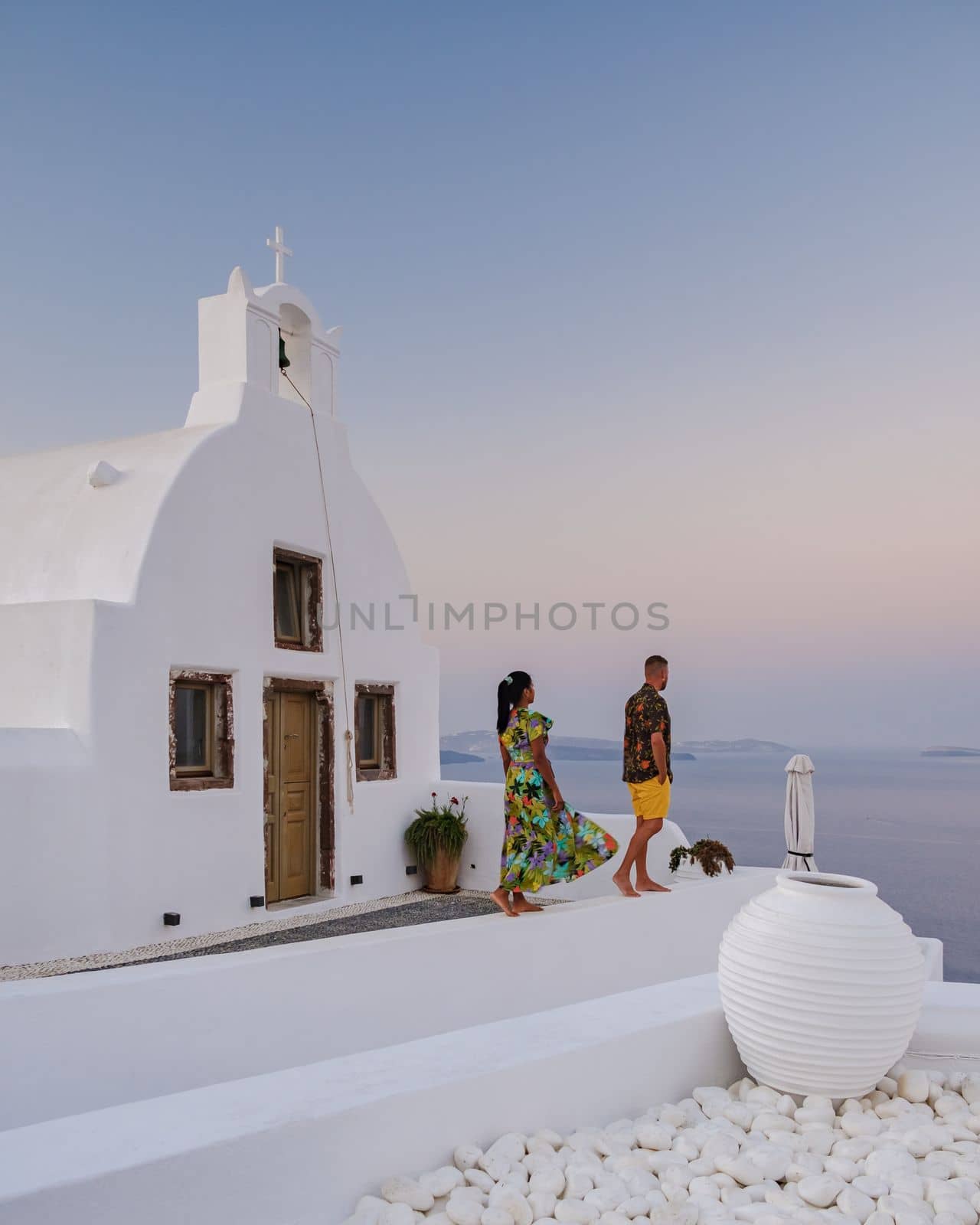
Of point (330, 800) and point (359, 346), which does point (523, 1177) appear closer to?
point (330, 800)

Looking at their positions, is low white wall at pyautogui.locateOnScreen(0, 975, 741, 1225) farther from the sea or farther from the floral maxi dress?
the sea

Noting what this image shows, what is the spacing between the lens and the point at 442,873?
9438 mm

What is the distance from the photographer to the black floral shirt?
20.4 feet

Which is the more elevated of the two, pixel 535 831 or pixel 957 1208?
pixel 535 831

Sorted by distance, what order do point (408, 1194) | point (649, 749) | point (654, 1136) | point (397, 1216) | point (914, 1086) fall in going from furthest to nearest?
point (649, 749), point (914, 1086), point (654, 1136), point (408, 1194), point (397, 1216)

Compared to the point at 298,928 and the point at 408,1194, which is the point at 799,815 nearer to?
the point at 298,928

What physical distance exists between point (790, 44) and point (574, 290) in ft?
14.0

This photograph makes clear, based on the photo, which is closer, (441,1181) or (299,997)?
(441,1181)

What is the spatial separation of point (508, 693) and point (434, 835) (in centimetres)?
411

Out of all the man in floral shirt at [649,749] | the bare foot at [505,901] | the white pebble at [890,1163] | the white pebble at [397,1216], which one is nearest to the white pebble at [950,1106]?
the white pebble at [890,1163]

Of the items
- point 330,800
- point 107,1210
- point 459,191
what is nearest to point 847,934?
point 107,1210

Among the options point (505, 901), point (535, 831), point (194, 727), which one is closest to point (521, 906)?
point (505, 901)

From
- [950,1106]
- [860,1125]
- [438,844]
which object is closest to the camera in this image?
[860,1125]

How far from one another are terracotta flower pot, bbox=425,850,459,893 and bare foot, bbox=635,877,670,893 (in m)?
3.01
